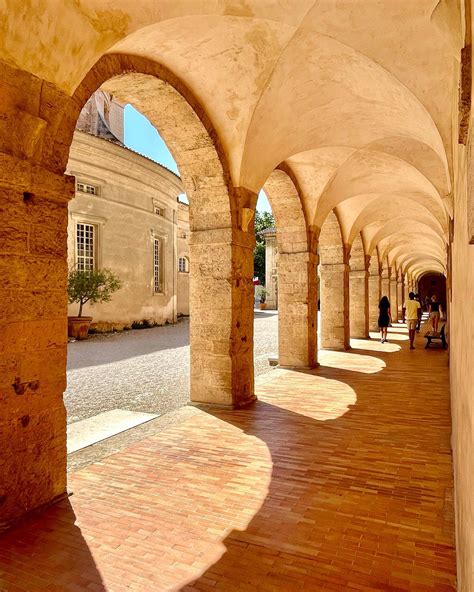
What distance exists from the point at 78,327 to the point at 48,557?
12.9 metres

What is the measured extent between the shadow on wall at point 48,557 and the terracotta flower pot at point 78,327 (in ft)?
Answer: 40.3

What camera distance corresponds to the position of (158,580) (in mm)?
2295

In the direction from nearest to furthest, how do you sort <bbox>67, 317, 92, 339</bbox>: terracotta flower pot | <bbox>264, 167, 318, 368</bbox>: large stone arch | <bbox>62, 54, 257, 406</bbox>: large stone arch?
<bbox>62, 54, 257, 406</bbox>: large stone arch → <bbox>264, 167, 318, 368</bbox>: large stone arch → <bbox>67, 317, 92, 339</bbox>: terracotta flower pot

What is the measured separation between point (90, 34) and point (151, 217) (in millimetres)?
16689

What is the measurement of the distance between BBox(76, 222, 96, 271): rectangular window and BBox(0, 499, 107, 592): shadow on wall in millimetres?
14137

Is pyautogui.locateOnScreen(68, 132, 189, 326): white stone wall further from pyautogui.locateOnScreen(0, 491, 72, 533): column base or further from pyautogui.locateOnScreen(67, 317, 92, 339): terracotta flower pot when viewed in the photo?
pyautogui.locateOnScreen(0, 491, 72, 533): column base

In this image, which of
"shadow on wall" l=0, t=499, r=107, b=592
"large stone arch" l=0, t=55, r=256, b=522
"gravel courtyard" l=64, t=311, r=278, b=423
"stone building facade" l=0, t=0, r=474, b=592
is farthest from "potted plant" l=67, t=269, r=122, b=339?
"shadow on wall" l=0, t=499, r=107, b=592

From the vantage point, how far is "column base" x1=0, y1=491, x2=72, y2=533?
2.82 metres

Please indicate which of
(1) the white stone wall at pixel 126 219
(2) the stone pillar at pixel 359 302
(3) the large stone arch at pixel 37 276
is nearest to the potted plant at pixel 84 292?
(1) the white stone wall at pixel 126 219

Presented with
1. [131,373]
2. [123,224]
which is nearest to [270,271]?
[123,224]

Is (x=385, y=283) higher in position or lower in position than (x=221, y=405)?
higher

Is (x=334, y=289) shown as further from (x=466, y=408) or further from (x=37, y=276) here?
(x=466, y=408)

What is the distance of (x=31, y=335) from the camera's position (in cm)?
308

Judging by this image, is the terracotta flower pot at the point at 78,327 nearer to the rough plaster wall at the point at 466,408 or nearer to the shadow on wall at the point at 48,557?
the shadow on wall at the point at 48,557
